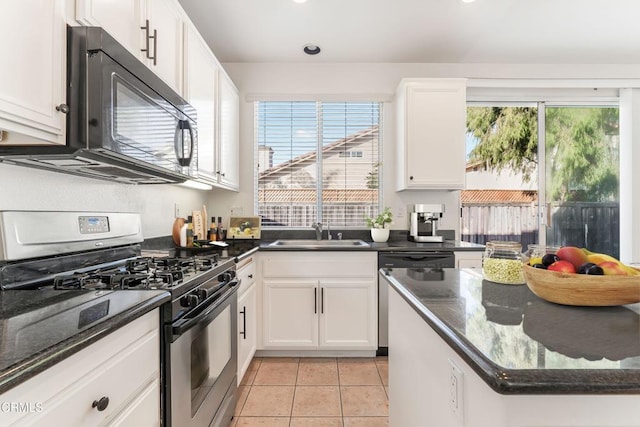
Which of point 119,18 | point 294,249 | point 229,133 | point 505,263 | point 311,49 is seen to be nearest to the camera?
point 505,263

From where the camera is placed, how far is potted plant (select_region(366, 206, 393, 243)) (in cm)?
304

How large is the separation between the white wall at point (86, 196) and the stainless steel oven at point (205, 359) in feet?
2.34

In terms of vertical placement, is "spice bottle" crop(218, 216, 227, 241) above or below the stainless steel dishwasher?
above

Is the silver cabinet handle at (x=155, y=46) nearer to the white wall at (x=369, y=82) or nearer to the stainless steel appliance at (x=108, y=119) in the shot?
the stainless steel appliance at (x=108, y=119)

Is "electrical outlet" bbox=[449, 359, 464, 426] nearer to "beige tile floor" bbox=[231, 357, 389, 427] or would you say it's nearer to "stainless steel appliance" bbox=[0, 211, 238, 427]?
"stainless steel appliance" bbox=[0, 211, 238, 427]

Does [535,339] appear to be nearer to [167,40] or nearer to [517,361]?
[517,361]

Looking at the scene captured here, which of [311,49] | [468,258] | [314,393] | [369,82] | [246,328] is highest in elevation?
[311,49]

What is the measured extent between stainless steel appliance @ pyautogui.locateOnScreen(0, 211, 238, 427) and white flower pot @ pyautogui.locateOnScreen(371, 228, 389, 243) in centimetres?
158

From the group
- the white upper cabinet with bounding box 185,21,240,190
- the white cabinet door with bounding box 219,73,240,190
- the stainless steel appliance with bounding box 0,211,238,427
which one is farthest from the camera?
the white cabinet door with bounding box 219,73,240,190

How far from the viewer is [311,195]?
11.0ft

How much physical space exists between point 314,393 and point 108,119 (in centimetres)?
197

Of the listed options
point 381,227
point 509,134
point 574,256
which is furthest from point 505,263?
point 509,134

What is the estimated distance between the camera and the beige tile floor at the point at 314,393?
190 centimetres

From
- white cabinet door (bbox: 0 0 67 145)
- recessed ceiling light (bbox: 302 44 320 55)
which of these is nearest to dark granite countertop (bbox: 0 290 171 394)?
white cabinet door (bbox: 0 0 67 145)
